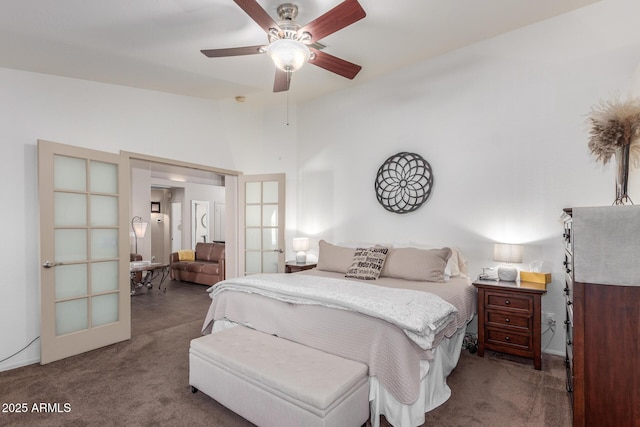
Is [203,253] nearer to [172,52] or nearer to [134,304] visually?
[134,304]

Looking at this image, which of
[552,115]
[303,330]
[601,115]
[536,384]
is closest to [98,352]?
[303,330]

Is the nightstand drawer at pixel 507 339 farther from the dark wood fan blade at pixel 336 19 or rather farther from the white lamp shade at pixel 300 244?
the dark wood fan blade at pixel 336 19

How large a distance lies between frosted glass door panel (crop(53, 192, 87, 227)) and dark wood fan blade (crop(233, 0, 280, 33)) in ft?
8.32

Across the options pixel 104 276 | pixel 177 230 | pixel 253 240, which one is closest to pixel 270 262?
pixel 253 240

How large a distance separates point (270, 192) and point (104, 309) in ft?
8.39

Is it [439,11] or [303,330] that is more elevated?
[439,11]

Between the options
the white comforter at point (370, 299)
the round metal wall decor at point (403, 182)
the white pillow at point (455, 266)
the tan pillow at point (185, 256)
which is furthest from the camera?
the tan pillow at point (185, 256)

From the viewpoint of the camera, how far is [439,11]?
2.73 m

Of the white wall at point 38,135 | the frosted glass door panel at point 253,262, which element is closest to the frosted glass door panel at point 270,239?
the frosted glass door panel at point 253,262

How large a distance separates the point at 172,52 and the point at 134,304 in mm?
3824

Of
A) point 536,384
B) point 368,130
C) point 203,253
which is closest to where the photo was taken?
point 536,384

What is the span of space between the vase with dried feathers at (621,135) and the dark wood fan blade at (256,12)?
200 cm

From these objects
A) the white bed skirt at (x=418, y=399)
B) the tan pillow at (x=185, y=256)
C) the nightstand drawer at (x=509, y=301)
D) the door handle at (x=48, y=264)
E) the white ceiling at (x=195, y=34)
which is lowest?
the white bed skirt at (x=418, y=399)

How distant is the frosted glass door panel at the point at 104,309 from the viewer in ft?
10.9
